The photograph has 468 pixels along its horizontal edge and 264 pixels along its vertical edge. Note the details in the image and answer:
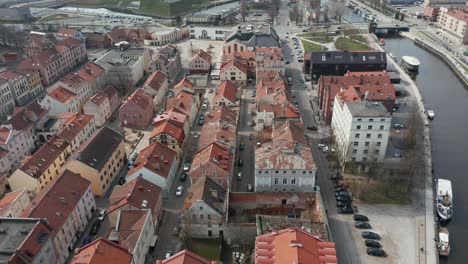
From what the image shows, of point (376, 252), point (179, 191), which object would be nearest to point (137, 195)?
point (179, 191)

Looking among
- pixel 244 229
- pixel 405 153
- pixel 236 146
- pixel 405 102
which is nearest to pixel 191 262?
pixel 244 229

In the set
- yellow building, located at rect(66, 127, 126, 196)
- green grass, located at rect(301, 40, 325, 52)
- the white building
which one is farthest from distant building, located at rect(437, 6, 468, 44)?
yellow building, located at rect(66, 127, 126, 196)

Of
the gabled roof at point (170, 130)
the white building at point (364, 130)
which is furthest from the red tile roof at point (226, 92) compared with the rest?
the white building at point (364, 130)

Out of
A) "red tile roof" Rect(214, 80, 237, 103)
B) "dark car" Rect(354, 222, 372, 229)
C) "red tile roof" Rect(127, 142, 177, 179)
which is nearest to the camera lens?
"dark car" Rect(354, 222, 372, 229)

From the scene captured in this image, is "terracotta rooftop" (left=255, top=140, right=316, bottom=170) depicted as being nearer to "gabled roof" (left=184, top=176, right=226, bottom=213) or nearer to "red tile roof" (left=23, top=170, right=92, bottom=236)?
"gabled roof" (left=184, top=176, right=226, bottom=213)

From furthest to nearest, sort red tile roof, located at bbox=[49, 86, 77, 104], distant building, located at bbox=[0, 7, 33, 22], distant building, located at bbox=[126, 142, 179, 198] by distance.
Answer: distant building, located at bbox=[0, 7, 33, 22]
red tile roof, located at bbox=[49, 86, 77, 104]
distant building, located at bbox=[126, 142, 179, 198]

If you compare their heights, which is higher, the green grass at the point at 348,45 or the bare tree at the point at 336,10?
the bare tree at the point at 336,10

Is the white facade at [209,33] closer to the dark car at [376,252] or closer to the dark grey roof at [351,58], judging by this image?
the dark grey roof at [351,58]
